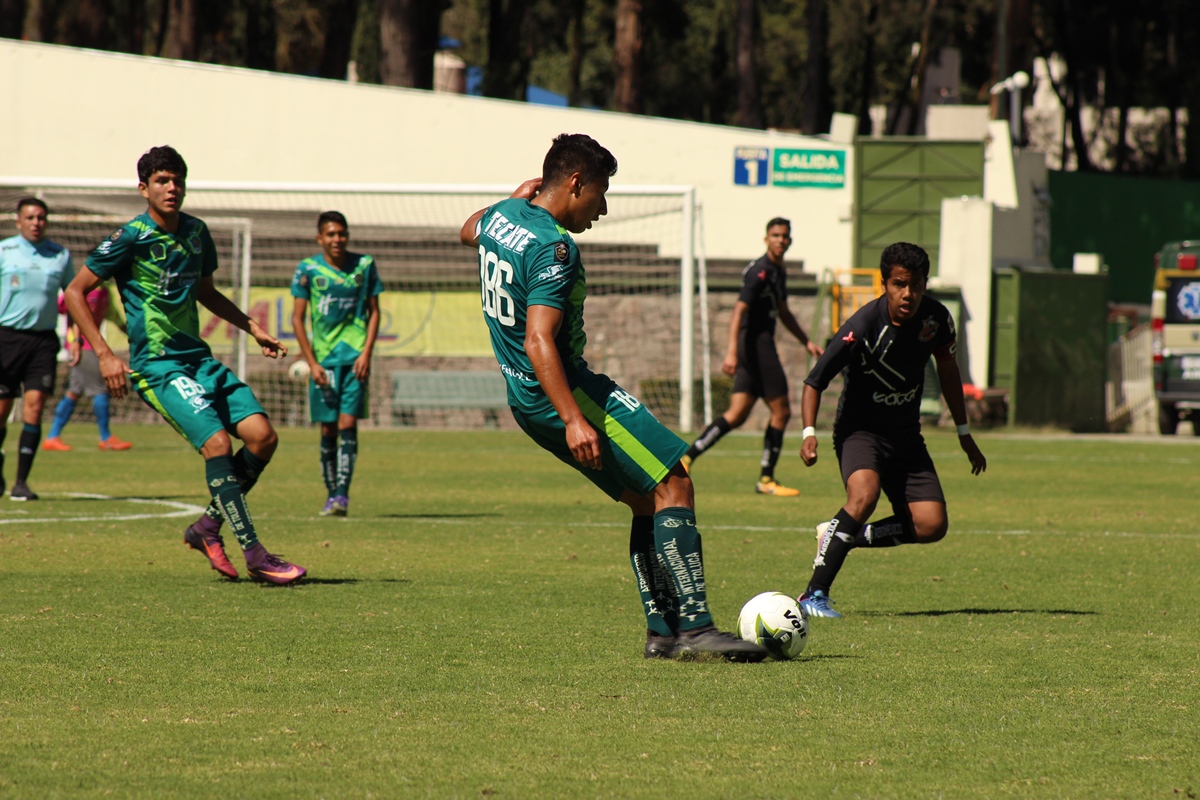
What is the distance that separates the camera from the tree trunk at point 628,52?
1362 inches

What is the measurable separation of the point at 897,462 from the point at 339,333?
5458 mm

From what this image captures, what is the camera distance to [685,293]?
22.7m

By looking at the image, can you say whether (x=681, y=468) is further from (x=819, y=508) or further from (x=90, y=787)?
(x=819, y=508)

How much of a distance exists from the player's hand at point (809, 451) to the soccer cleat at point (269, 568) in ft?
8.83

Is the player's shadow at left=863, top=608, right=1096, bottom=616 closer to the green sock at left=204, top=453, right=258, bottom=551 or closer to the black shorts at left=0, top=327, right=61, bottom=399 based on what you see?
the green sock at left=204, top=453, right=258, bottom=551

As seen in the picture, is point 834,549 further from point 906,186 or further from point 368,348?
point 906,186

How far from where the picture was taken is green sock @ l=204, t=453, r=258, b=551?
778cm

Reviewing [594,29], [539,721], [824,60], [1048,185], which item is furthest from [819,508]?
[594,29]

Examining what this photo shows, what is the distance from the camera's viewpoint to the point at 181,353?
7.93 m

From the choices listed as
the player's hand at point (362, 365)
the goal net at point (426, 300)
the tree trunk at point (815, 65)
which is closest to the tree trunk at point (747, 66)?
the tree trunk at point (815, 65)

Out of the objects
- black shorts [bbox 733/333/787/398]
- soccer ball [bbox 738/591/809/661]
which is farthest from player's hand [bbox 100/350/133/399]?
black shorts [bbox 733/333/787/398]

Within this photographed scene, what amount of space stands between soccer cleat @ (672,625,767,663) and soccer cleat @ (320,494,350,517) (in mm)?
6147

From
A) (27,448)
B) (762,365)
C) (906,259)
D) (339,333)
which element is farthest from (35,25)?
(906,259)

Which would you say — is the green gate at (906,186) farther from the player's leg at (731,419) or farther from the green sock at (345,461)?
the green sock at (345,461)
